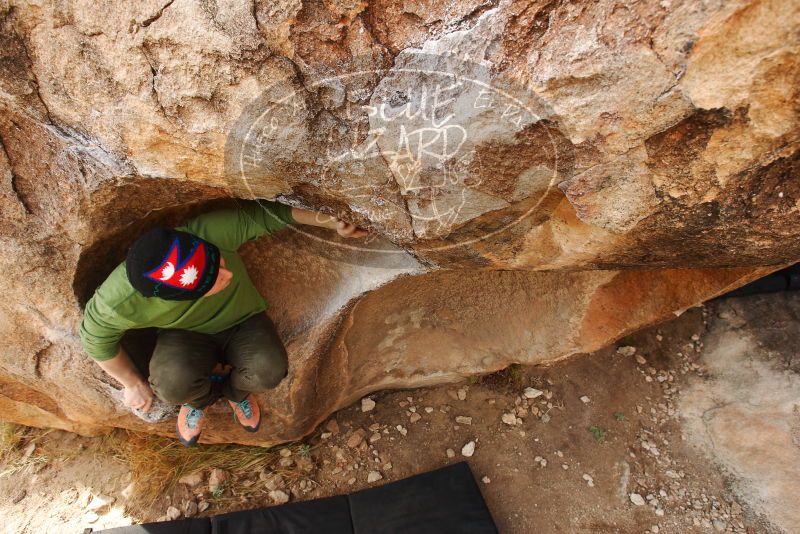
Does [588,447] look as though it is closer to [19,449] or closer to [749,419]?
[749,419]

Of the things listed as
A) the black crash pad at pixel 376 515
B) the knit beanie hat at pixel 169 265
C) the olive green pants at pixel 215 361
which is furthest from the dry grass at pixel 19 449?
the knit beanie hat at pixel 169 265

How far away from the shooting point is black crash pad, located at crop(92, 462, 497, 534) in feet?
7.08

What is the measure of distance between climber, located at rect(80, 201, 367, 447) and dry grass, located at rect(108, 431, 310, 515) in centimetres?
38

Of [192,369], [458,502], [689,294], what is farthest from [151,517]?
[689,294]

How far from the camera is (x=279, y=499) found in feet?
7.76

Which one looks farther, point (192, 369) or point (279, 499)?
point (279, 499)

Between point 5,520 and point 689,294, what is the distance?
3.17m

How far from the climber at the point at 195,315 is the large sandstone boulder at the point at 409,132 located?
0.16m

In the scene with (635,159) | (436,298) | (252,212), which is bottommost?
(436,298)

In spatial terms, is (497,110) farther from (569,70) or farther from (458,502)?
(458,502)

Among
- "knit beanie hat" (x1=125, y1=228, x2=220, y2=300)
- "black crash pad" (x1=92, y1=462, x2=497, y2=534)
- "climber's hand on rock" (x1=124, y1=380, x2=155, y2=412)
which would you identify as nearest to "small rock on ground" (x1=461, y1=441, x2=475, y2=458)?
"black crash pad" (x1=92, y1=462, x2=497, y2=534)

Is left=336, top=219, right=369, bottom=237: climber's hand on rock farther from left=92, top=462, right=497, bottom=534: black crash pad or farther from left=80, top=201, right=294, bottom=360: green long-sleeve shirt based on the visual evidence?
left=92, top=462, right=497, bottom=534: black crash pad

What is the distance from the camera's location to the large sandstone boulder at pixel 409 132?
3.38 feet

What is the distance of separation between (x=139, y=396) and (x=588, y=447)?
1857mm
